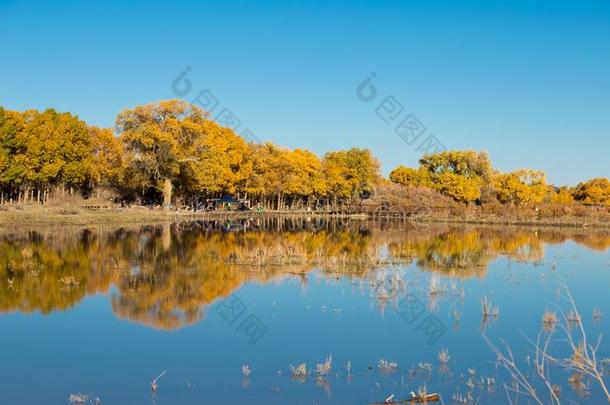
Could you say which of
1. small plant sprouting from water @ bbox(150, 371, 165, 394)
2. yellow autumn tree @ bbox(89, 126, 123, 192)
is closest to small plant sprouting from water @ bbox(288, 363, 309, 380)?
small plant sprouting from water @ bbox(150, 371, 165, 394)

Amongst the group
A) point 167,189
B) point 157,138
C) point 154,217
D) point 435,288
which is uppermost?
point 157,138

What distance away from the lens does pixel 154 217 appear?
2218 inches

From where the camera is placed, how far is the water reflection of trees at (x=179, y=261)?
17266 millimetres

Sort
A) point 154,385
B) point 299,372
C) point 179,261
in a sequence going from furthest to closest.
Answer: point 179,261 → point 299,372 → point 154,385

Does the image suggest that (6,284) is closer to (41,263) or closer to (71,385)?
(41,263)

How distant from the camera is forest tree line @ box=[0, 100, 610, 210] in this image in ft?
186

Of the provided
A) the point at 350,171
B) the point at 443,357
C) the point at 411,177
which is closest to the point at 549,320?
the point at 443,357

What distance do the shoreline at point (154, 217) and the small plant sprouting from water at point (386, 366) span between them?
3747cm

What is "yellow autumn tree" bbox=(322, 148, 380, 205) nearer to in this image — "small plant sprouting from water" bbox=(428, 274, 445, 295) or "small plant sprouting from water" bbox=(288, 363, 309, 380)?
"small plant sprouting from water" bbox=(428, 274, 445, 295)

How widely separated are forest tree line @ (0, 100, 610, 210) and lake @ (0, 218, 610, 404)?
29319 millimetres

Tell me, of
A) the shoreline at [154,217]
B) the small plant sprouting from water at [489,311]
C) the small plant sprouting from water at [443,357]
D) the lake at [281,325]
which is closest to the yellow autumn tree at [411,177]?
the shoreline at [154,217]

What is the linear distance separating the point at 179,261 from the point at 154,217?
31794 millimetres

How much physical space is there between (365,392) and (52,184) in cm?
6120

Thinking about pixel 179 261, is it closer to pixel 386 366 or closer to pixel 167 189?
pixel 386 366
